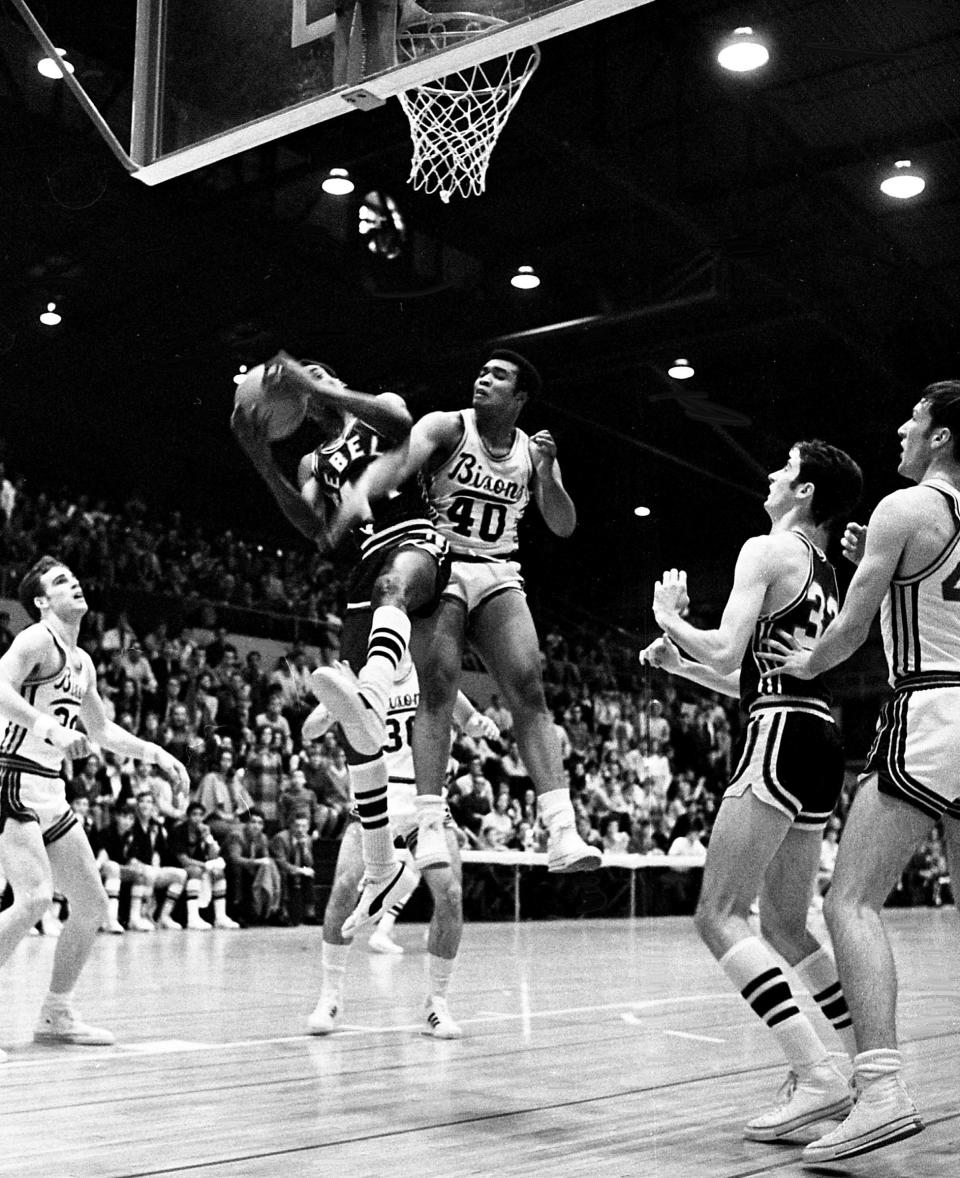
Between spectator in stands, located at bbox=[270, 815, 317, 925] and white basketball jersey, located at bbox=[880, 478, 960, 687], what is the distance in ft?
37.0

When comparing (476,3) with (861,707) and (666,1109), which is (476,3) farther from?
(861,707)

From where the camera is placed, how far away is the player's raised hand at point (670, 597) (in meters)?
4.53

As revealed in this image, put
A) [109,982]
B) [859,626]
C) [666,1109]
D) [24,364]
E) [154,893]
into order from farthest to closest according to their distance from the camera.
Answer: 1. [24,364]
2. [154,893]
3. [109,982]
4. [666,1109]
5. [859,626]

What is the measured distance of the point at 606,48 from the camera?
1498cm

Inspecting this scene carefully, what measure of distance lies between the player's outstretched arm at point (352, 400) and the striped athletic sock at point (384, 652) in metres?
0.76

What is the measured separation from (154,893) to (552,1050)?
29.3 feet

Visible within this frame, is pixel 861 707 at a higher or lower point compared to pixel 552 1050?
higher

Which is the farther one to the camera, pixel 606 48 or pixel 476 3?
pixel 606 48

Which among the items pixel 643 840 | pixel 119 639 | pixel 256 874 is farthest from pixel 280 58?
pixel 643 840

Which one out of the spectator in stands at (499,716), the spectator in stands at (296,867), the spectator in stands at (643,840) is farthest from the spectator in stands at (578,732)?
the spectator in stands at (296,867)

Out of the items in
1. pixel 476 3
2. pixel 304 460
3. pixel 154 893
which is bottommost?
pixel 154 893

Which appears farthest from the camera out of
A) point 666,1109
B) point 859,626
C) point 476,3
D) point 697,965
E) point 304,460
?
point 697,965

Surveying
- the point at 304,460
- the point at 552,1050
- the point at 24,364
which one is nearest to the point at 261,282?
the point at 24,364

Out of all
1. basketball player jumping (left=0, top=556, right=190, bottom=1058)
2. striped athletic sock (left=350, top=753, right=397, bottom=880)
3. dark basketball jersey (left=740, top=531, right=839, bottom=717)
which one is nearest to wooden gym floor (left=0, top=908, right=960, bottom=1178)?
basketball player jumping (left=0, top=556, right=190, bottom=1058)
